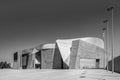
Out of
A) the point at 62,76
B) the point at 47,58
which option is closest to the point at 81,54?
the point at 47,58

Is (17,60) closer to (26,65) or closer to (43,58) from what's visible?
(26,65)

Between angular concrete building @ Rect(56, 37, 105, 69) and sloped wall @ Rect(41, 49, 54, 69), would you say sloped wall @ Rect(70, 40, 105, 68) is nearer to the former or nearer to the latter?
angular concrete building @ Rect(56, 37, 105, 69)

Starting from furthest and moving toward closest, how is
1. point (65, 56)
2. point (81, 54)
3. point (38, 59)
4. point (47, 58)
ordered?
1. point (38, 59)
2. point (47, 58)
3. point (65, 56)
4. point (81, 54)

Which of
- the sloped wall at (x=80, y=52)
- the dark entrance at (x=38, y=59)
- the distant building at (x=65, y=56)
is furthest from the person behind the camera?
the dark entrance at (x=38, y=59)

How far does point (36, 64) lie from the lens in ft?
253

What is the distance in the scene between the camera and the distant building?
5338 centimetres

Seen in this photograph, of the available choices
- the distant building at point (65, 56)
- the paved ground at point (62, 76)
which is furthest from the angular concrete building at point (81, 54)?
the paved ground at point (62, 76)

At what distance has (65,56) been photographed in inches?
2373

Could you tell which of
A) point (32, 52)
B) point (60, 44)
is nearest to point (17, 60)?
point (32, 52)

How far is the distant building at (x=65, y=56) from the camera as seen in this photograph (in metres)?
53.4

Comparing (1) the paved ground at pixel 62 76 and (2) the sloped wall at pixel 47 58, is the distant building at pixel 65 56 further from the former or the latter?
(1) the paved ground at pixel 62 76

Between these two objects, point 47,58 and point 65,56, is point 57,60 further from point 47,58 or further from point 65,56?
point 65,56

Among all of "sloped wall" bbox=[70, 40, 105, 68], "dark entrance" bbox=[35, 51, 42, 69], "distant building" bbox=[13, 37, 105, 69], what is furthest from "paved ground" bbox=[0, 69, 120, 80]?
"dark entrance" bbox=[35, 51, 42, 69]

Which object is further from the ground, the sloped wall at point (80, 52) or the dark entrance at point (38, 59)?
the sloped wall at point (80, 52)
